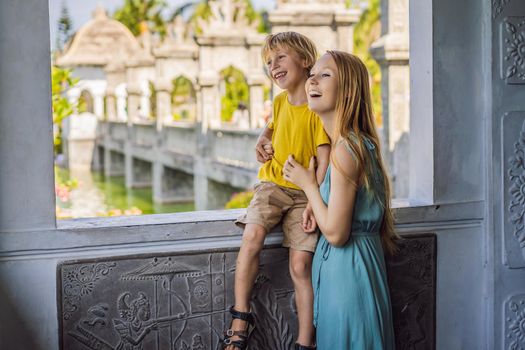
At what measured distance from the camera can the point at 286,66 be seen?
3273 mm

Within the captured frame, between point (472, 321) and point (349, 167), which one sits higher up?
point (349, 167)

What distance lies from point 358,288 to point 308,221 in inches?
16.1

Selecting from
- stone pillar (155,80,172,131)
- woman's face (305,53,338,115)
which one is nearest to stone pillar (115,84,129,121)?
stone pillar (155,80,172,131)

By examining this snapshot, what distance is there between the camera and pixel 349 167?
2.90 meters

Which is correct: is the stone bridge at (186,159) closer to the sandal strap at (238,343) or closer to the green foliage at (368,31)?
the green foliage at (368,31)

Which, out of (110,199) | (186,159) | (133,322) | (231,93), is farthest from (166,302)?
(231,93)

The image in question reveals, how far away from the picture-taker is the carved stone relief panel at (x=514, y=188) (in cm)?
392

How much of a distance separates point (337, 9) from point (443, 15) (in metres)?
8.43

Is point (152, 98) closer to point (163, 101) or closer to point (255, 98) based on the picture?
point (163, 101)

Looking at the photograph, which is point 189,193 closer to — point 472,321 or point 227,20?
point 227,20

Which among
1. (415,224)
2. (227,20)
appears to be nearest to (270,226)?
(415,224)

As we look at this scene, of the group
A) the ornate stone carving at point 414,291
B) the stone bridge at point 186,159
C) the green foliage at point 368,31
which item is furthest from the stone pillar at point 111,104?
the ornate stone carving at point 414,291

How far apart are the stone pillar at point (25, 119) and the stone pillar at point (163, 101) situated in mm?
18404

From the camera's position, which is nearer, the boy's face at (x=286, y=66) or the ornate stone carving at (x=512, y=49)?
the boy's face at (x=286, y=66)
